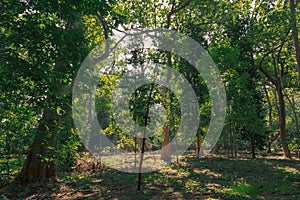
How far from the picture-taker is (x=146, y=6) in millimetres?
24000

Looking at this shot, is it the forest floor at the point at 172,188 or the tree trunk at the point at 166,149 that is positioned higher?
the tree trunk at the point at 166,149

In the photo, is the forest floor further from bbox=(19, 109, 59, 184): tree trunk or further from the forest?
bbox=(19, 109, 59, 184): tree trunk

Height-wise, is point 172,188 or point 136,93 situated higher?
point 136,93

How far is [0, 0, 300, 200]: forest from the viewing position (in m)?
7.32

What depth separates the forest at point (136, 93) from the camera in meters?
7.32

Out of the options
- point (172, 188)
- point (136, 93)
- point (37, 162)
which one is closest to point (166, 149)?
point (172, 188)

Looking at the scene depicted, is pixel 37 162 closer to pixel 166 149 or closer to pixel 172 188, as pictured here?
pixel 172 188

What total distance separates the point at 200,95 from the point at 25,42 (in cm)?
1791

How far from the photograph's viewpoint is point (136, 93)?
11.7 m

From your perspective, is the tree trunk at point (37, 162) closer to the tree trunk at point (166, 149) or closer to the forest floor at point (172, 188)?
the forest floor at point (172, 188)

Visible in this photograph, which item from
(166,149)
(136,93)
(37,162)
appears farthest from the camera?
(166,149)

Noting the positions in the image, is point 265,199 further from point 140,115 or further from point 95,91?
point 95,91

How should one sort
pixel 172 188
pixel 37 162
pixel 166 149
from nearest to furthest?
pixel 172 188
pixel 37 162
pixel 166 149

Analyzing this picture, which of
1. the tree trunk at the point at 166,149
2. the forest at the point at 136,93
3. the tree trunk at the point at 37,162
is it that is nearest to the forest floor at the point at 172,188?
the forest at the point at 136,93
